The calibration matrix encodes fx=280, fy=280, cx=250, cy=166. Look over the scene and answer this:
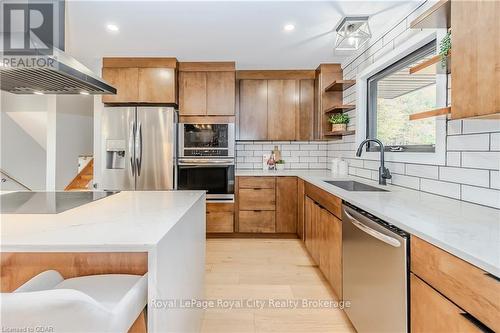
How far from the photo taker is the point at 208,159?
3.66 meters

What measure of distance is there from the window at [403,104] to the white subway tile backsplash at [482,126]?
368mm

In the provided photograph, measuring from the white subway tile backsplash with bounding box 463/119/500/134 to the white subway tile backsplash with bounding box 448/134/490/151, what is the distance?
0.03 meters

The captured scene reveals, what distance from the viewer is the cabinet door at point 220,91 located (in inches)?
145

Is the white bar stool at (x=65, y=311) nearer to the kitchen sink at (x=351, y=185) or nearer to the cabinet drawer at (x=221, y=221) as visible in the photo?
the kitchen sink at (x=351, y=185)

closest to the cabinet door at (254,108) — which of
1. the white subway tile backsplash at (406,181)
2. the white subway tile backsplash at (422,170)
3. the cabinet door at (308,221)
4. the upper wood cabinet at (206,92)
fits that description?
the upper wood cabinet at (206,92)

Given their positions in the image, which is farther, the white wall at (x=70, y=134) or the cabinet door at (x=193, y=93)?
the white wall at (x=70, y=134)

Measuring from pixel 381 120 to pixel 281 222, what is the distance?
1743 mm

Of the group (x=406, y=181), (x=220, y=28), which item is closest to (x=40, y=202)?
(x=220, y=28)

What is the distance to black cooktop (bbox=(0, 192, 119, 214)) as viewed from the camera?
126 centimetres

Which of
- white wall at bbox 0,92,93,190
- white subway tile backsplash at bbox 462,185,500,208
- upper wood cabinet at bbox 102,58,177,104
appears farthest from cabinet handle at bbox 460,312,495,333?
white wall at bbox 0,92,93,190

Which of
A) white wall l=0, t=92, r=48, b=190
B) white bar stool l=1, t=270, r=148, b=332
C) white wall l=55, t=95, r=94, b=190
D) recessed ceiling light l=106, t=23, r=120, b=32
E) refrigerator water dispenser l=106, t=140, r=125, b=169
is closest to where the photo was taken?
white bar stool l=1, t=270, r=148, b=332

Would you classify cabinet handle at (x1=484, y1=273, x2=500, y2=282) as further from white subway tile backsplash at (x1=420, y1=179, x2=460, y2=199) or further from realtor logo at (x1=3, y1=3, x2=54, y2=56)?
realtor logo at (x1=3, y1=3, x2=54, y2=56)

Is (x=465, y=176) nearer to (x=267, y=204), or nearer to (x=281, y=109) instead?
(x=267, y=204)

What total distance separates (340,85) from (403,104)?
1130 mm
